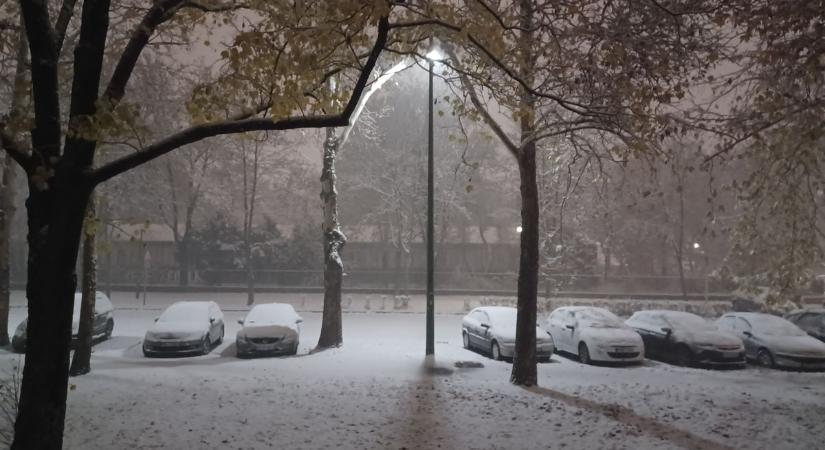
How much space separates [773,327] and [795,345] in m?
1.14

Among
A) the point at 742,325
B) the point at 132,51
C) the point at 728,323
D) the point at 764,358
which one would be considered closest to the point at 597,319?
the point at 728,323

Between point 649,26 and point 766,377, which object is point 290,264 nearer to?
point 766,377

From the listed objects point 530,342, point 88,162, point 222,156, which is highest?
point 222,156

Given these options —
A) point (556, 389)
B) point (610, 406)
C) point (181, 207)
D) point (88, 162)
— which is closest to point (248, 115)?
point (88, 162)

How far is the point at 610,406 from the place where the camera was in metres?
8.74

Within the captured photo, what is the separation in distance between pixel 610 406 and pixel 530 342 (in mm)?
2334

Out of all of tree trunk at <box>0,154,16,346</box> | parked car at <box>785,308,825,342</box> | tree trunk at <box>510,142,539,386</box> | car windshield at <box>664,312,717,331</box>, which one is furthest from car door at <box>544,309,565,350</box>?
tree trunk at <box>0,154,16,346</box>

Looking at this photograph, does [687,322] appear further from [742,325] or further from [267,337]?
A: [267,337]

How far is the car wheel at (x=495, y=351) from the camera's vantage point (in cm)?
1559

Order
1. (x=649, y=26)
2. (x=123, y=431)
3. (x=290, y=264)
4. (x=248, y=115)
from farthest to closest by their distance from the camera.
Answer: (x=290, y=264) < (x=649, y=26) < (x=123, y=431) < (x=248, y=115)

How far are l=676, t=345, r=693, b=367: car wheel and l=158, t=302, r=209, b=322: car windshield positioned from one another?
489 inches

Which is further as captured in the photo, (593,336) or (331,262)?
(331,262)

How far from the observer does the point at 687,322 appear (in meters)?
16.3

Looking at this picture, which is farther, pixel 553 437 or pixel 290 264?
pixel 290 264
